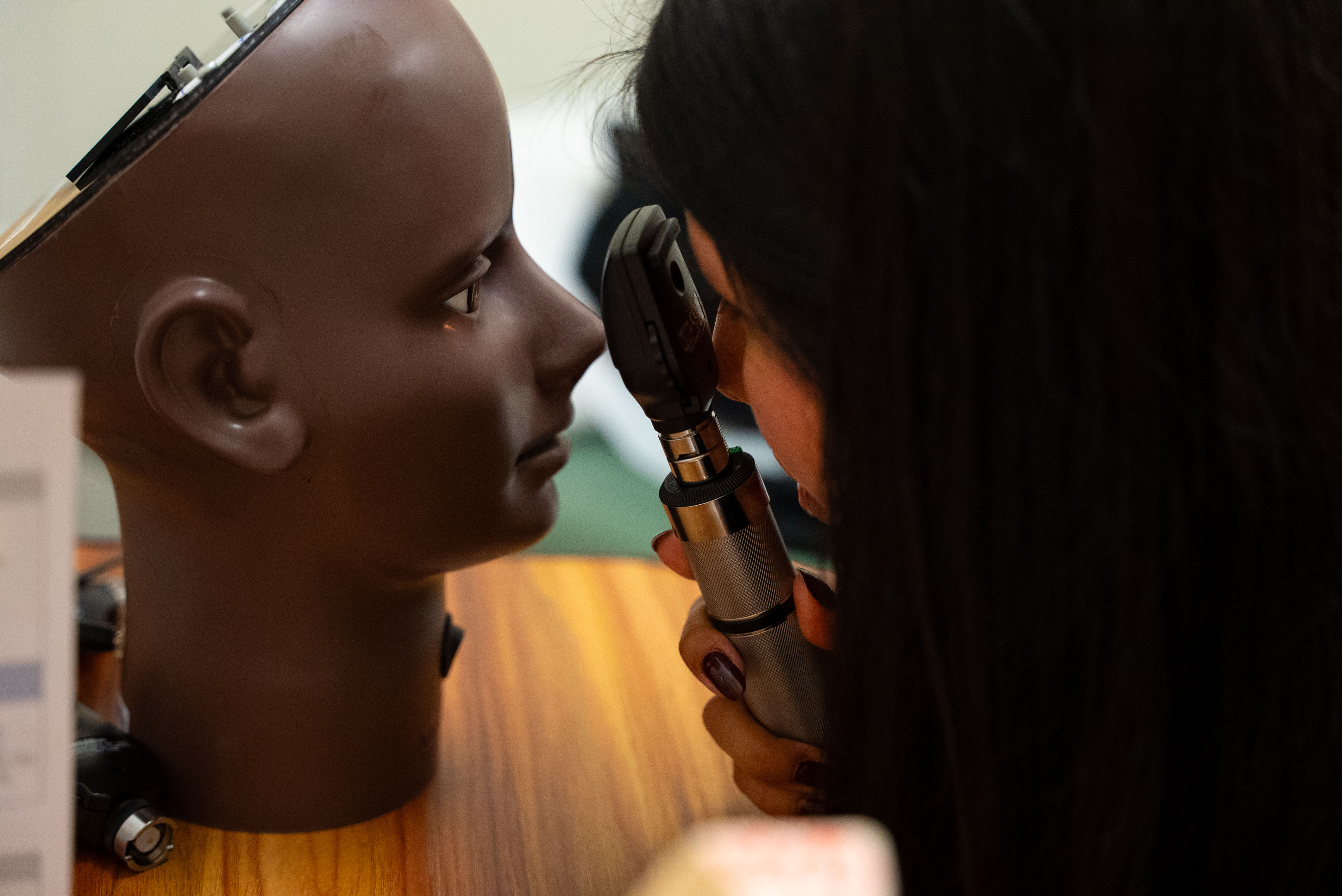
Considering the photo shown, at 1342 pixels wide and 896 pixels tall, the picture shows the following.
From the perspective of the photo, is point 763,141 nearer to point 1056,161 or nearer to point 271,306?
point 1056,161

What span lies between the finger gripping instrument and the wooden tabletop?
13 centimetres

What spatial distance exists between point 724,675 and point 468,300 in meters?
0.27

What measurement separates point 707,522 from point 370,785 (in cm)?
27

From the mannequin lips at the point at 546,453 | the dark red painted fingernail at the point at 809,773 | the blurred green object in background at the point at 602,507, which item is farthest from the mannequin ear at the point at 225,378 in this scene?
the blurred green object in background at the point at 602,507

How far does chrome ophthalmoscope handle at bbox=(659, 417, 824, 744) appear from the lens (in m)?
0.59

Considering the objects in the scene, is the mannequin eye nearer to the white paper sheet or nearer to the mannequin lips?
the mannequin lips

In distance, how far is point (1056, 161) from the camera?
1.33 ft

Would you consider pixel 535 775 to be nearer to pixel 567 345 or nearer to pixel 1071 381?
pixel 567 345

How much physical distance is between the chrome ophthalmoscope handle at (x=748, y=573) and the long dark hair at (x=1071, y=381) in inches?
4.4

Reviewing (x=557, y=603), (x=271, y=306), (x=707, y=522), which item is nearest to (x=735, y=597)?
(x=707, y=522)

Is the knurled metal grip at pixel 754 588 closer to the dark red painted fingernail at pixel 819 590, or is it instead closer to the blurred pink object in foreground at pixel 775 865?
the dark red painted fingernail at pixel 819 590

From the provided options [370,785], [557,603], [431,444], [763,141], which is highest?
[763,141]

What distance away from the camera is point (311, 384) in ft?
1.78

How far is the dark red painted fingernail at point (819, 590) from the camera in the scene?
0.62 metres
